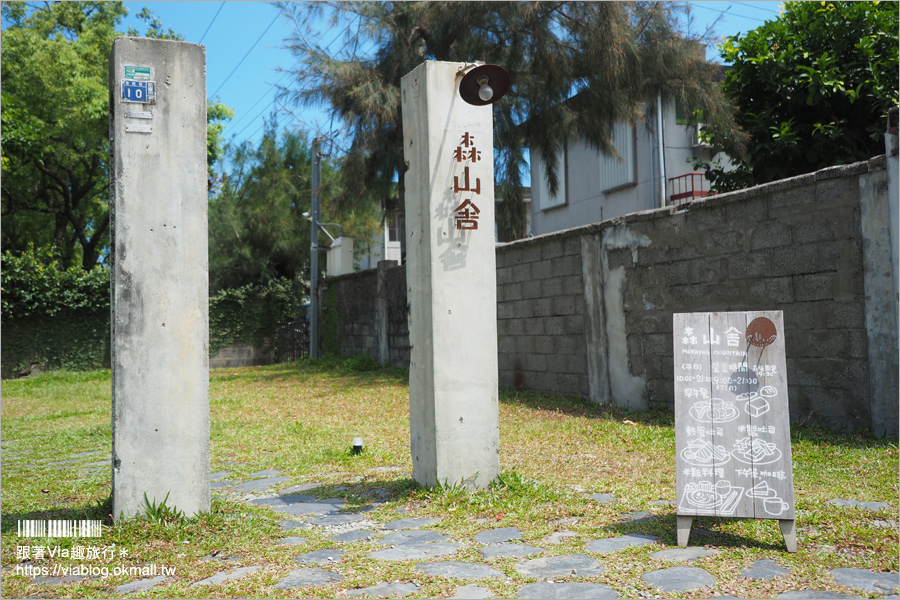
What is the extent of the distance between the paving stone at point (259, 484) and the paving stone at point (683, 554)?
9.78 ft

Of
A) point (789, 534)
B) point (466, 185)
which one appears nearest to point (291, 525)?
point (466, 185)

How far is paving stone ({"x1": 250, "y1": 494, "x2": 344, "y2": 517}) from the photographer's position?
187 inches

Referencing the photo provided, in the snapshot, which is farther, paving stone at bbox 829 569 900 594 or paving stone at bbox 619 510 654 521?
paving stone at bbox 619 510 654 521

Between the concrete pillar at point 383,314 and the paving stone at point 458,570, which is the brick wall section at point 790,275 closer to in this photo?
the paving stone at point 458,570

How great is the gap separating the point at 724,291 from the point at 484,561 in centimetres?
481

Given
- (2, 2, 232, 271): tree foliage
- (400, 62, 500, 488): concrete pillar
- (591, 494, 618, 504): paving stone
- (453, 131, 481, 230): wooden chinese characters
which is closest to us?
(591, 494, 618, 504): paving stone

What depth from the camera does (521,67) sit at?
1265cm

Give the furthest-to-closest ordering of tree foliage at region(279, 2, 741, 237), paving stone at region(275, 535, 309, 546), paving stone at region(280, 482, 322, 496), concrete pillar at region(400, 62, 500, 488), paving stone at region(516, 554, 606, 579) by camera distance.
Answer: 1. tree foliage at region(279, 2, 741, 237)
2. paving stone at region(280, 482, 322, 496)
3. concrete pillar at region(400, 62, 500, 488)
4. paving stone at region(275, 535, 309, 546)
5. paving stone at region(516, 554, 606, 579)

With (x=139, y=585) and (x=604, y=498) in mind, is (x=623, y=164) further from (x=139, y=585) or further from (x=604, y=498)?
(x=139, y=585)

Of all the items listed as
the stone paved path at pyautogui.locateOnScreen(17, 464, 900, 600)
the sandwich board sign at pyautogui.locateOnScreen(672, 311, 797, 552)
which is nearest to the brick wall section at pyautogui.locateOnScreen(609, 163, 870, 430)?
the stone paved path at pyautogui.locateOnScreen(17, 464, 900, 600)

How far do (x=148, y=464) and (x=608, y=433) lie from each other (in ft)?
14.7

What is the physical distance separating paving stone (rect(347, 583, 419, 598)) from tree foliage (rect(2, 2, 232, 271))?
1844 centimetres

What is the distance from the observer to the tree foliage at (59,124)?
20.4m

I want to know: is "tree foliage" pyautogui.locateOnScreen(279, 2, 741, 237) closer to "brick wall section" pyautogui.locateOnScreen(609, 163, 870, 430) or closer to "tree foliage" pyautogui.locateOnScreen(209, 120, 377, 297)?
"brick wall section" pyautogui.locateOnScreen(609, 163, 870, 430)
